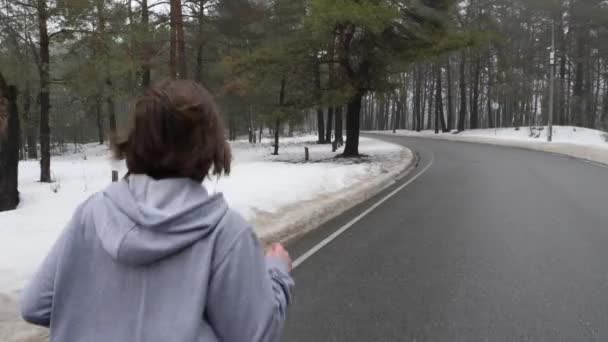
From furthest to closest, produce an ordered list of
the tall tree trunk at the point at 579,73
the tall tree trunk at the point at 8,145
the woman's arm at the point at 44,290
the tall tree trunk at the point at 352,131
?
the tall tree trunk at the point at 579,73
the tall tree trunk at the point at 352,131
the tall tree trunk at the point at 8,145
the woman's arm at the point at 44,290

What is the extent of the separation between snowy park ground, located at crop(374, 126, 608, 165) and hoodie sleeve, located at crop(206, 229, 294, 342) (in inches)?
902

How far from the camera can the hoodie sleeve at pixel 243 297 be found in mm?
1334

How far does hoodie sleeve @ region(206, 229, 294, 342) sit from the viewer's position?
1.33 m

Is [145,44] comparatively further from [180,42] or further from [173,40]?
[180,42]

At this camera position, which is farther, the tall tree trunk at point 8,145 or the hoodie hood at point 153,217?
the tall tree trunk at point 8,145

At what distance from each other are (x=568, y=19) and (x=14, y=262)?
51127 millimetres

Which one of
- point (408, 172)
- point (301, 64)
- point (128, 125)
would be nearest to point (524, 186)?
point (408, 172)

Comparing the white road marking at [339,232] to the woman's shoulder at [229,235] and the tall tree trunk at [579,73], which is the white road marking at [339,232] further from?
the tall tree trunk at [579,73]

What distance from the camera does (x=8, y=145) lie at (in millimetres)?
10906

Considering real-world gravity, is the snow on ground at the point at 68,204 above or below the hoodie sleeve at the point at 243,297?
below

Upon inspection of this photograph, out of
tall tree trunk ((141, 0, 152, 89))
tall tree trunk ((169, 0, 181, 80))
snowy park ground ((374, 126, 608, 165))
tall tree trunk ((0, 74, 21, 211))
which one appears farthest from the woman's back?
snowy park ground ((374, 126, 608, 165))

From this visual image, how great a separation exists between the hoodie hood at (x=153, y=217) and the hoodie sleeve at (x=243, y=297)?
0.11 meters

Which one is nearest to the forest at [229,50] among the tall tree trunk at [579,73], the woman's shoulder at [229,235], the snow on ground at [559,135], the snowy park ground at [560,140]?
the snowy park ground at [560,140]

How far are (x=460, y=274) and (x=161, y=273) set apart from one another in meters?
5.08
